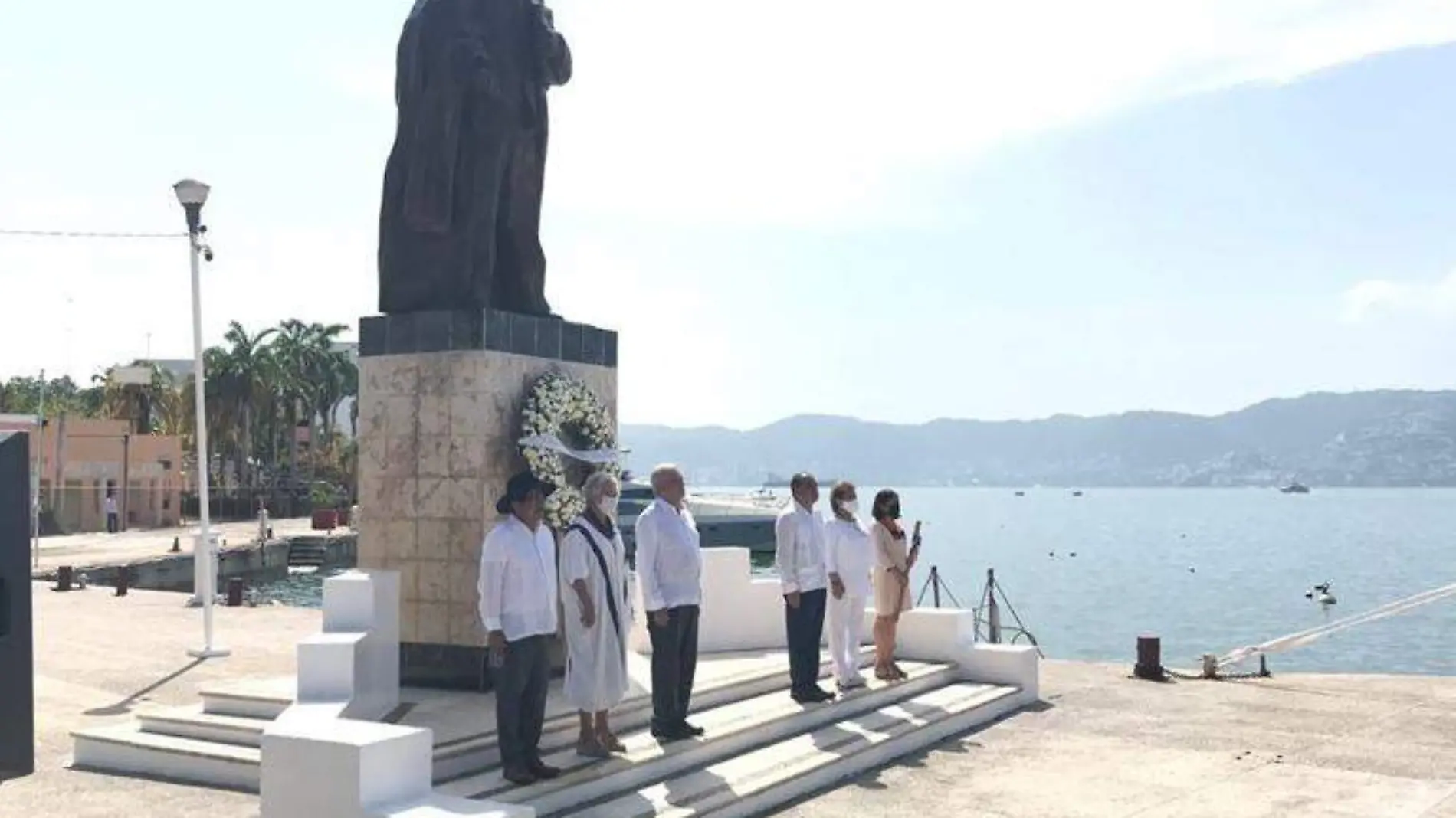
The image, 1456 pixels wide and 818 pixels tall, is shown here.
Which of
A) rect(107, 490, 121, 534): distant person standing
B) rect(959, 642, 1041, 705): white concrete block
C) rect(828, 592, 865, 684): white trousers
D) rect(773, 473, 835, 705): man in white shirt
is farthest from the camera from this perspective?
rect(107, 490, 121, 534): distant person standing

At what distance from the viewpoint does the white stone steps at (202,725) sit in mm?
7969

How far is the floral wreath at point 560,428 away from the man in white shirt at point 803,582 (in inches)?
52.6

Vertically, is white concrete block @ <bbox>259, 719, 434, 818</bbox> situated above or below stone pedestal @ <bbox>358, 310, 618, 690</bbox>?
below

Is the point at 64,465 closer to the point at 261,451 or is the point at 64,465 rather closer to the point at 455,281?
the point at 261,451

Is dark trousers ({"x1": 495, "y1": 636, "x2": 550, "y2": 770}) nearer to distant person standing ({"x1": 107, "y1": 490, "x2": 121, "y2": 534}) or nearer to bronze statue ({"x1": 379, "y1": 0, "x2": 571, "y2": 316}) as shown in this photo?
bronze statue ({"x1": 379, "y1": 0, "x2": 571, "y2": 316})

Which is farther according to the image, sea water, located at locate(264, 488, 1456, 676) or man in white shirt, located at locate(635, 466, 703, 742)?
sea water, located at locate(264, 488, 1456, 676)

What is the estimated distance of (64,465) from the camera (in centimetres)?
4612

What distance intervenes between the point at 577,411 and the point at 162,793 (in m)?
3.74

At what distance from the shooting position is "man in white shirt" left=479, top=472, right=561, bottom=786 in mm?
6684

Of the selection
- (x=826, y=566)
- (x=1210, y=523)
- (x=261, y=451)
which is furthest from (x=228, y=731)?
(x=1210, y=523)

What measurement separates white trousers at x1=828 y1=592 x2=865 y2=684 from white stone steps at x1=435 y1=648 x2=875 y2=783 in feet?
1.69

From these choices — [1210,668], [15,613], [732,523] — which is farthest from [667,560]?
[732,523]

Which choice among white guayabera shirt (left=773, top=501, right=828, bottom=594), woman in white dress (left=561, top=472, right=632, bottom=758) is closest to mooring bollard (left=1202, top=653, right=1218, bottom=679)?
white guayabera shirt (left=773, top=501, right=828, bottom=594)

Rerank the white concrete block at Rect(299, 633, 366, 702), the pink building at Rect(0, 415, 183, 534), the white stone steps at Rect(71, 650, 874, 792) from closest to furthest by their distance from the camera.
→ the white concrete block at Rect(299, 633, 366, 702), the white stone steps at Rect(71, 650, 874, 792), the pink building at Rect(0, 415, 183, 534)
